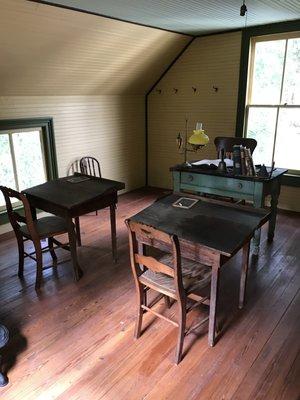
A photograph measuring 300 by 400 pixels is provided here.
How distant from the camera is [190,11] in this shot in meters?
3.36

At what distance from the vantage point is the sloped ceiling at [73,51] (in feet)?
9.57

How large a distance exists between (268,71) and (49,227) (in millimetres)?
3557

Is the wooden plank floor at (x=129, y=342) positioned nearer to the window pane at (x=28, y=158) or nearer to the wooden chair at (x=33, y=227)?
the wooden chair at (x=33, y=227)

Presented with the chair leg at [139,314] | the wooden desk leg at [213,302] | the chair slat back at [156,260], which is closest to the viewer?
the chair slat back at [156,260]

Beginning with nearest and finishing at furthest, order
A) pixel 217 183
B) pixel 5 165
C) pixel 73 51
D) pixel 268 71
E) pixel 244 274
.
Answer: pixel 244 274 → pixel 217 183 → pixel 73 51 → pixel 5 165 → pixel 268 71

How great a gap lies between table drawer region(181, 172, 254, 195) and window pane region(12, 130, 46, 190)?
6.66ft

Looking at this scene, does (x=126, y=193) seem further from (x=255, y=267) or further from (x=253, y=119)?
(x=255, y=267)

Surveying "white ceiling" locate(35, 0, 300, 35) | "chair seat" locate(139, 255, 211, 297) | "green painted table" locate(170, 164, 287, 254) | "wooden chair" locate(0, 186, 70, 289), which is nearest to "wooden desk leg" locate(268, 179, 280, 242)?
"green painted table" locate(170, 164, 287, 254)

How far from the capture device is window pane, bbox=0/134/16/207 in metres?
3.98

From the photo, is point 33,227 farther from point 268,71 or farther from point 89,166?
point 268,71

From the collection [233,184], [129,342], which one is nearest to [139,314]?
[129,342]

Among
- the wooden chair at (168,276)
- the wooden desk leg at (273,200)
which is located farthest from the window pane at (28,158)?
the wooden desk leg at (273,200)

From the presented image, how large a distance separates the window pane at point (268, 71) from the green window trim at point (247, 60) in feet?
0.46

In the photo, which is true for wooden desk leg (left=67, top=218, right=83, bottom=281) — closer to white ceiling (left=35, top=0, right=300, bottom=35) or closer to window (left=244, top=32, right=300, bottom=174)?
white ceiling (left=35, top=0, right=300, bottom=35)
